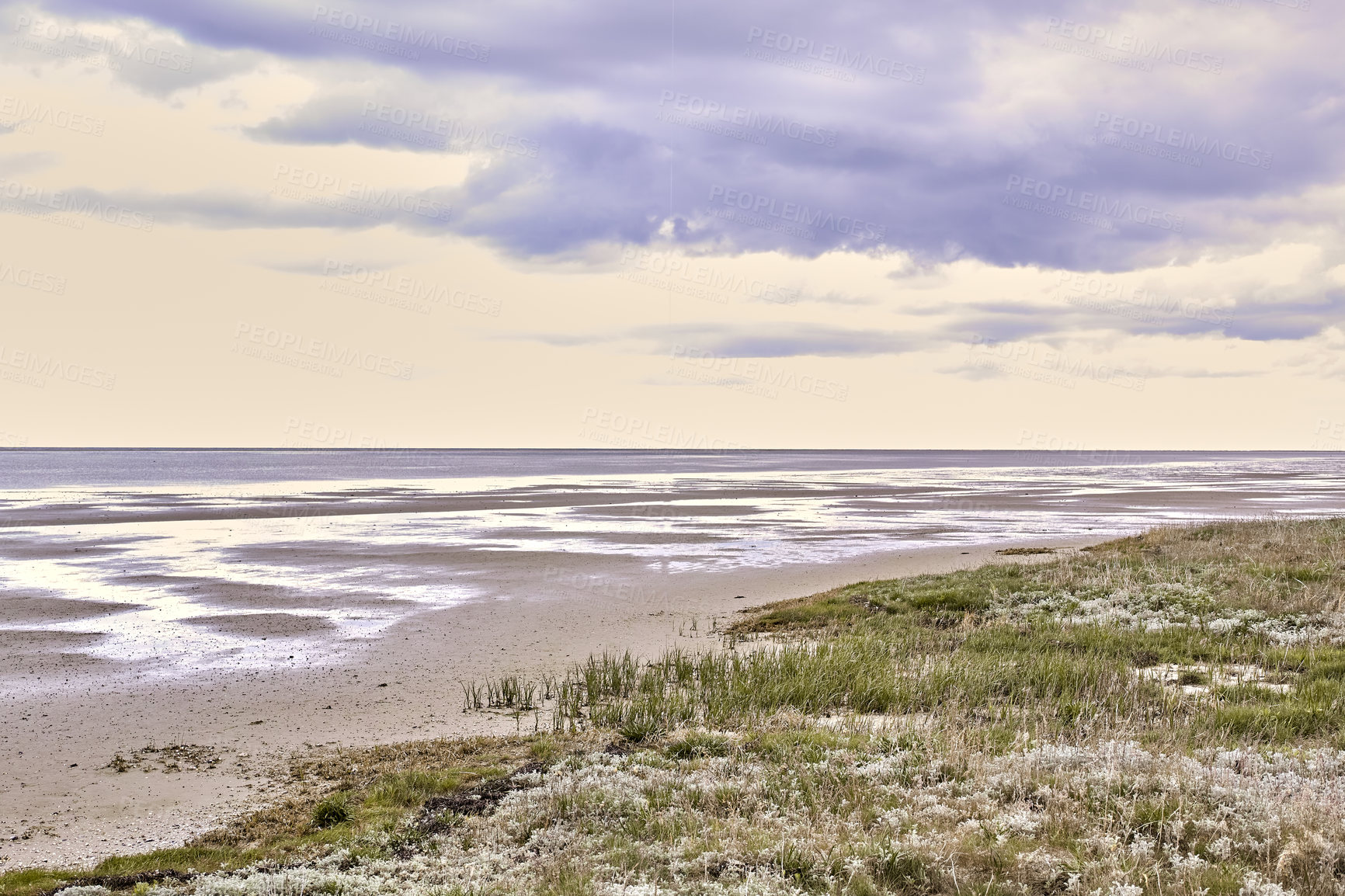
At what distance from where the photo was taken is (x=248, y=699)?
1543cm

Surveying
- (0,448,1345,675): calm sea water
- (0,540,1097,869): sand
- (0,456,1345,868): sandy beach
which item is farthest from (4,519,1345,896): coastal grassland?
(0,448,1345,675): calm sea water

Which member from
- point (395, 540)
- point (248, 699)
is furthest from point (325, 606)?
point (395, 540)

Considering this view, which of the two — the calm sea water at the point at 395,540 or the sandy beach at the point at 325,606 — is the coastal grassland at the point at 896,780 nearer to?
the sandy beach at the point at 325,606

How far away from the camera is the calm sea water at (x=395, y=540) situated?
22016 millimetres

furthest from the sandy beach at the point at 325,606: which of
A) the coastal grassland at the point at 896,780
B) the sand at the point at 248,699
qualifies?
the coastal grassland at the point at 896,780

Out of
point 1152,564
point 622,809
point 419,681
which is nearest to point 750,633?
point 419,681

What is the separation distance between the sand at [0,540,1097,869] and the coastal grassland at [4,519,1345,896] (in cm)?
142

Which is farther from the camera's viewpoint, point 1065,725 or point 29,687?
point 29,687

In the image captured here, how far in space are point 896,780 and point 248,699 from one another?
11142mm

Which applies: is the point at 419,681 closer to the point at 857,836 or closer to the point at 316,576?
the point at 857,836

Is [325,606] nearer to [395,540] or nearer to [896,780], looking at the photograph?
[395,540]

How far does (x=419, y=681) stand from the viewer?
54.2 ft

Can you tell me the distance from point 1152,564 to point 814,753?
19.9m

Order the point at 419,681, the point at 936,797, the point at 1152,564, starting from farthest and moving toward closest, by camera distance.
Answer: the point at 1152,564 < the point at 419,681 < the point at 936,797
